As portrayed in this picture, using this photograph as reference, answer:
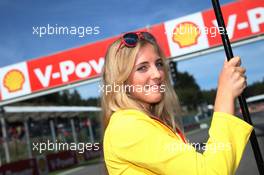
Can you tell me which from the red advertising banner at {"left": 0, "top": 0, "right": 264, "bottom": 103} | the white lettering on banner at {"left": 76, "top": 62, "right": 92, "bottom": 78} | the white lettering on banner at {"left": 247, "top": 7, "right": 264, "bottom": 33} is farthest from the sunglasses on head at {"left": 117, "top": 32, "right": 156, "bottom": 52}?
the white lettering on banner at {"left": 76, "top": 62, "right": 92, "bottom": 78}

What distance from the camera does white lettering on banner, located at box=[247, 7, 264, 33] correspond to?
1373 cm

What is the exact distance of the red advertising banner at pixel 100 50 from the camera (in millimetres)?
13789

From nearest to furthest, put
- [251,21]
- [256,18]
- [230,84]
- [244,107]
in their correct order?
[230,84], [244,107], [256,18], [251,21]

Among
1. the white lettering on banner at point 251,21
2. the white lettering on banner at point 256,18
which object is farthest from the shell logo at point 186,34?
the white lettering on banner at point 256,18

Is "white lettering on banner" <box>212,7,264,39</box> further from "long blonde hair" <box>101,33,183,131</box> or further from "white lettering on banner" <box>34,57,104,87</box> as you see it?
"long blonde hair" <box>101,33,183,131</box>

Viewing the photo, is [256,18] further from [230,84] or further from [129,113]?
[230,84]

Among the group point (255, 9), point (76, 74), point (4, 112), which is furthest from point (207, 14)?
point (4, 112)

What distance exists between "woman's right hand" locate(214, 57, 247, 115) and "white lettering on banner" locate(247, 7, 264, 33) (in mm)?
12798

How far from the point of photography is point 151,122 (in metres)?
1.80

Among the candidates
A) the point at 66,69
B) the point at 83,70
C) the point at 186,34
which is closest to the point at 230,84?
the point at 186,34

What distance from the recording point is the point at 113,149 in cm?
180

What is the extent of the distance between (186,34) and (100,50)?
3464mm

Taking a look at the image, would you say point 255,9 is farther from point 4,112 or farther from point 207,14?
point 4,112

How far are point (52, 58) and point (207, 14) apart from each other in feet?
19.7
